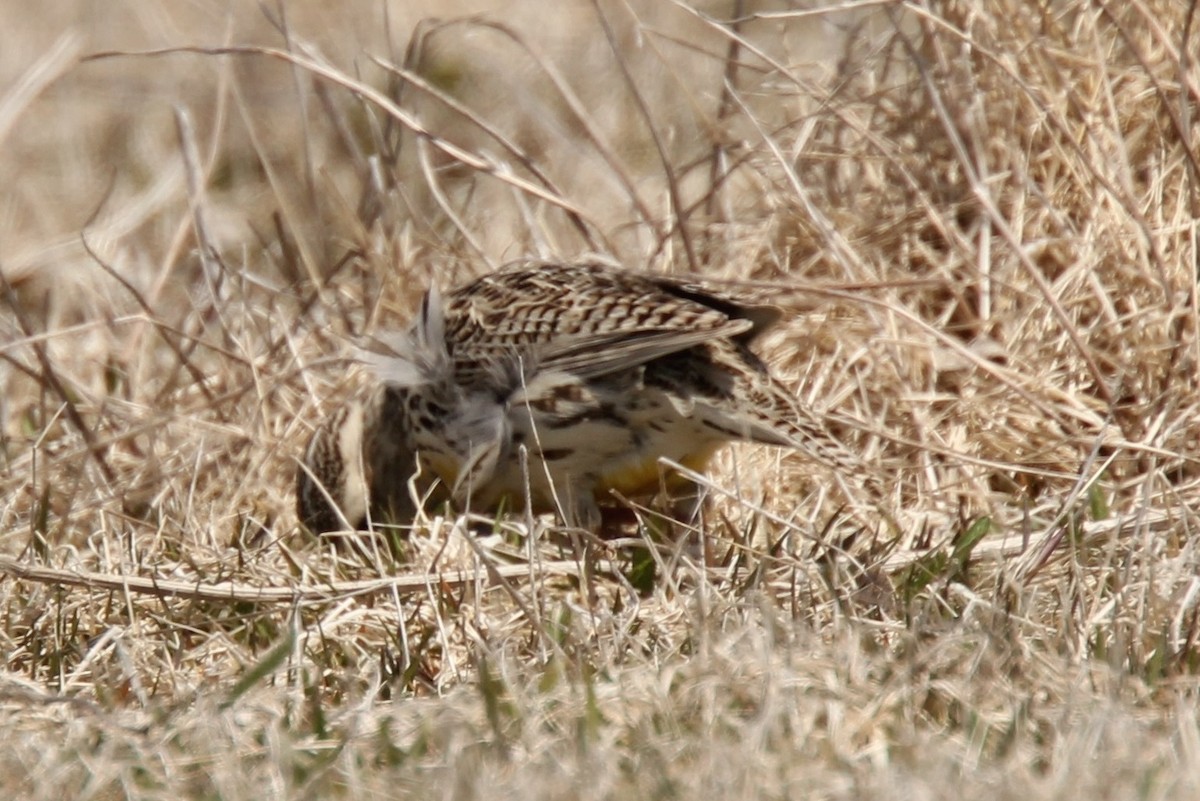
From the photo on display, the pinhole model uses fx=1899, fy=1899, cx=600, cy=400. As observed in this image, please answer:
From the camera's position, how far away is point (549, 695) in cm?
330

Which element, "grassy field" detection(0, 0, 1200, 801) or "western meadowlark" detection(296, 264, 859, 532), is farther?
"western meadowlark" detection(296, 264, 859, 532)

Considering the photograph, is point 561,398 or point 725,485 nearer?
point 561,398

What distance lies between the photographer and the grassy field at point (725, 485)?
122 inches

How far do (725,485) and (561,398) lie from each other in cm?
65

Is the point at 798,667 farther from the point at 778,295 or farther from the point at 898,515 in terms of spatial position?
the point at 778,295

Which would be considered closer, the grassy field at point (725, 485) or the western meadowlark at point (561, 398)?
the grassy field at point (725, 485)

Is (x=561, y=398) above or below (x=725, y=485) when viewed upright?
above

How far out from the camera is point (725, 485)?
5121 millimetres

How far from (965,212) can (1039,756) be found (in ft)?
10.1

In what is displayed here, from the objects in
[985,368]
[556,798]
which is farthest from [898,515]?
[556,798]

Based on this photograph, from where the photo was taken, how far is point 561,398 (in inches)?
185

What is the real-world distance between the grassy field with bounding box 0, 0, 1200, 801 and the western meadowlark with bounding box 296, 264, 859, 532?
6.5 inches

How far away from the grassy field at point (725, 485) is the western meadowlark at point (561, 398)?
Answer: 0.16 meters

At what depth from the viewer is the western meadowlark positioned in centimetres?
450
